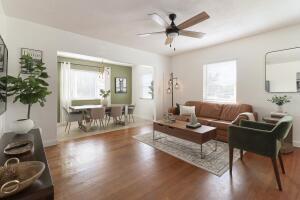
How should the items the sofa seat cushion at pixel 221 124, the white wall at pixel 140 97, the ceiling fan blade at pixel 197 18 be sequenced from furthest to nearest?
the white wall at pixel 140 97 → the sofa seat cushion at pixel 221 124 → the ceiling fan blade at pixel 197 18

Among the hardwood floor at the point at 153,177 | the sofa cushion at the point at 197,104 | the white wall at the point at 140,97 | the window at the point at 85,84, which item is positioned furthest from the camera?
the white wall at the point at 140,97

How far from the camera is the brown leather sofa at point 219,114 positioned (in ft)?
11.9

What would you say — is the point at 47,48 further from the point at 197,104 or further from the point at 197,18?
the point at 197,104

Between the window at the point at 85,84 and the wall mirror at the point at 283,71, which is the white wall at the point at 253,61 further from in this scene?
the window at the point at 85,84

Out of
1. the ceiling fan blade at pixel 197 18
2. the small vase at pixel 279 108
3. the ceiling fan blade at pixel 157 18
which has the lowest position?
the small vase at pixel 279 108

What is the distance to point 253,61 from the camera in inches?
155

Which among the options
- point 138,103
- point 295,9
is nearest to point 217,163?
point 295,9

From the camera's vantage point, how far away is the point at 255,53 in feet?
12.7

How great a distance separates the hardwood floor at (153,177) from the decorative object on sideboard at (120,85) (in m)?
4.33

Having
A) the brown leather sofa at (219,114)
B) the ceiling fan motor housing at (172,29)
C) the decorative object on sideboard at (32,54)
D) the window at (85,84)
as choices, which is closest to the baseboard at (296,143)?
the brown leather sofa at (219,114)

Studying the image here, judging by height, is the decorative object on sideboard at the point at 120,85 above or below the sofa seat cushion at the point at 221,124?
above

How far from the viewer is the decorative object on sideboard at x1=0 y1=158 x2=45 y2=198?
0.79 m

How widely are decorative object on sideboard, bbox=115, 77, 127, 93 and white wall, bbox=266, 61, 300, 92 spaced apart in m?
5.57

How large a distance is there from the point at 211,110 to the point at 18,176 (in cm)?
445
